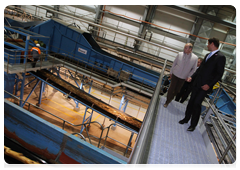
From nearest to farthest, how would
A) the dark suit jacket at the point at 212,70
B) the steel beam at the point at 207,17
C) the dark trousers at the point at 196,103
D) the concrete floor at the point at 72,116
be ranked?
1. the dark suit jacket at the point at 212,70
2. the dark trousers at the point at 196,103
3. the concrete floor at the point at 72,116
4. the steel beam at the point at 207,17

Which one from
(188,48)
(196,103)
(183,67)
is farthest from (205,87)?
(188,48)

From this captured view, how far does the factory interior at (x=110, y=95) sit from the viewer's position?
262 cm

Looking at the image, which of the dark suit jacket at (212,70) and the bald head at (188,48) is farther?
the bald head at (188,48)

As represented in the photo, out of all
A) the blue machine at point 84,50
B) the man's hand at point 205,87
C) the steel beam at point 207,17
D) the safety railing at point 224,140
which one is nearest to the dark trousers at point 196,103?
the man's hand at point 205,87

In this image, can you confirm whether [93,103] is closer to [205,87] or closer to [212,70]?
[205,87]

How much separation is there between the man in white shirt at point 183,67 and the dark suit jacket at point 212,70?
0.39 m

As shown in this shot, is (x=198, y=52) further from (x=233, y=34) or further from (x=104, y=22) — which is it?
(x=104, y=22)

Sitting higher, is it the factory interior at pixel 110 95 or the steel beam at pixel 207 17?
the steel beam at pixel 207 17

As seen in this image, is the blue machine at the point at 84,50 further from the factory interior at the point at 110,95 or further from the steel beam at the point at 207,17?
the steel beam at the point at 207,17

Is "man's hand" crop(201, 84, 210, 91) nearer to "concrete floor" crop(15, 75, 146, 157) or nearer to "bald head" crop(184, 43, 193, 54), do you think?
"bald head" crop(184, 43, 193, 54)

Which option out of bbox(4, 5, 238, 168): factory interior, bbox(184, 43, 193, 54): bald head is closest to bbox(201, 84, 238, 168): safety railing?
bbox(4, 5, 238, 168): factory interior

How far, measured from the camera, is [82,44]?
34.8 feet

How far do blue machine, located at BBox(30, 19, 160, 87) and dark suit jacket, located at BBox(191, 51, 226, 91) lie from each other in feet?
22.9

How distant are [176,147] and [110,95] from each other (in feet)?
24.5
